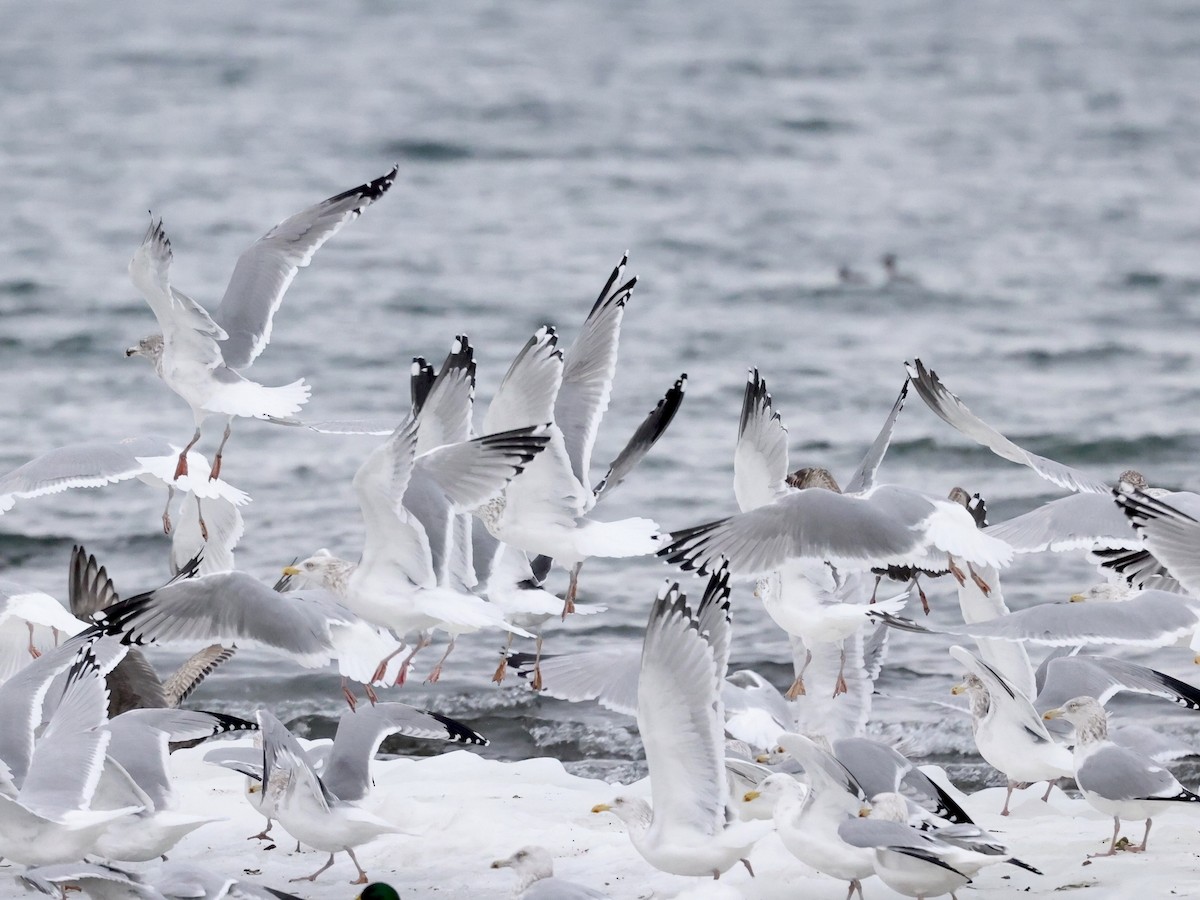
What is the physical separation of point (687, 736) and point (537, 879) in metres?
0.61

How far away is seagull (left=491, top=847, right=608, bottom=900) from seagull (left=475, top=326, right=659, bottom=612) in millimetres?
1541

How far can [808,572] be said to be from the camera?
683cm

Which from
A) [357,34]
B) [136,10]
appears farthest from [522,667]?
[136,10]

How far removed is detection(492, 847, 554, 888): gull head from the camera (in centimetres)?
547

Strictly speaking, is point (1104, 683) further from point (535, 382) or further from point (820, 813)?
point (535, 382)

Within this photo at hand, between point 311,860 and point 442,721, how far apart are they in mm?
650

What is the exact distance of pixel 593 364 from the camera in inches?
296

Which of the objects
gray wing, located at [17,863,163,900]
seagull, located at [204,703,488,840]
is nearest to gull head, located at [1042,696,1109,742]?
seagull, located at [204,703,488,840]

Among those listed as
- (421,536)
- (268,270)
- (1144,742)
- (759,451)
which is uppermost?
(268,270)

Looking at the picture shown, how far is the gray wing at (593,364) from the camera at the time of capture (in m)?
7.36

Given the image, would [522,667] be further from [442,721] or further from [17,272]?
[17,272]

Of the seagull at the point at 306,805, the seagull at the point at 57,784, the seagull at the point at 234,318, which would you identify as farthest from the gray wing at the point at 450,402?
the seagull at the point at 57,784

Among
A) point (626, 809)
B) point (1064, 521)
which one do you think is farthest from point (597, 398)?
point (626, 809)

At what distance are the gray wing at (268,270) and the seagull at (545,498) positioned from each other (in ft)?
4.81
